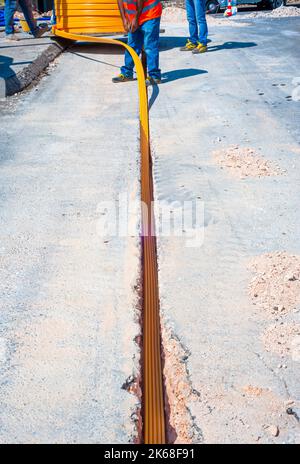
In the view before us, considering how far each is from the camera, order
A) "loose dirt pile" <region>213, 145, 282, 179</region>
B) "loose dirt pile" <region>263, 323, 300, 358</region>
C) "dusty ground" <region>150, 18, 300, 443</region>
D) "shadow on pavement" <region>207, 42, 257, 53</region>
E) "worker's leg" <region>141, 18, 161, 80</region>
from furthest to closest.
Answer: "shadow on pavement" <region>207, 42, 257, 53</region> < "worker's leg" <region>141, 18, 161, 80</region> < "loose dirt pile" <region>213, 145, 282, 179</region> < "loose dirt pile" <region>263, 323, 300, 358</region> < "dusty ground" <region>150, 18, 300, 443</region>

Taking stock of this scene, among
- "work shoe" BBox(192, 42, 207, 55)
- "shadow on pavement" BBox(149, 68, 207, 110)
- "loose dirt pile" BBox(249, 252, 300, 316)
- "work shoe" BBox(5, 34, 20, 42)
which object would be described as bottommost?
"loose dirt pile" BBox(249, 252, 300, 316)

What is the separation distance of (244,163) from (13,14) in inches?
328

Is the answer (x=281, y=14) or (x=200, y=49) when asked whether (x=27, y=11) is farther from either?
(x=281, y=14)

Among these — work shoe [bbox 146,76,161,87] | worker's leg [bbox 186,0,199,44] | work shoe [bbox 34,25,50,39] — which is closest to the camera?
work shoe [bbox 146,76,161,87]

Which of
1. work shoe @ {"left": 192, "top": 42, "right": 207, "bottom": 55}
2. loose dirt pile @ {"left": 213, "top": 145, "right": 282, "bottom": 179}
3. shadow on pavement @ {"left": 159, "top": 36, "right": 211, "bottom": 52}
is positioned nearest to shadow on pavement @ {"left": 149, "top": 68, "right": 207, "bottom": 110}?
work shoe @ {"left": 192, "top": 42, "right": 207, "bottom": 55}

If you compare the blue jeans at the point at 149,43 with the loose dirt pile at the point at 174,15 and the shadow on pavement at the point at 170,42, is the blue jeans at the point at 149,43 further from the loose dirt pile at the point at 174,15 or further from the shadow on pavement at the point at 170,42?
the loose dirt pile at the point at 174,15

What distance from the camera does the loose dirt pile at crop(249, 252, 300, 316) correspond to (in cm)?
298

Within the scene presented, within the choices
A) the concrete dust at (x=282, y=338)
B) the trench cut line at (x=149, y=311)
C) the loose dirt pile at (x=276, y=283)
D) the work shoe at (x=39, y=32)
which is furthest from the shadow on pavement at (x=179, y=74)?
the concrete dust at (x=282, y=338)

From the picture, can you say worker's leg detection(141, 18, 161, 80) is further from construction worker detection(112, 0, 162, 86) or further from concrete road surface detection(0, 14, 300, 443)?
concrete road surface detection(0, 14, 300, 443)

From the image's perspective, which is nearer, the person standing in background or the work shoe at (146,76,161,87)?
the work shoe at (146,76,161,87)

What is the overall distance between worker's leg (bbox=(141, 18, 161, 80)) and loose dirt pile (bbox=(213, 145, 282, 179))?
9.26ft

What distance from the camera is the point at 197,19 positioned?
9289 millimetres

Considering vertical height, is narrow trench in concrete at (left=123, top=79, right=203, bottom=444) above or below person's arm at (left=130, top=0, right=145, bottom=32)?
below

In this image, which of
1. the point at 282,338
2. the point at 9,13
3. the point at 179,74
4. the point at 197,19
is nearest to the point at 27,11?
the point at 9,13
